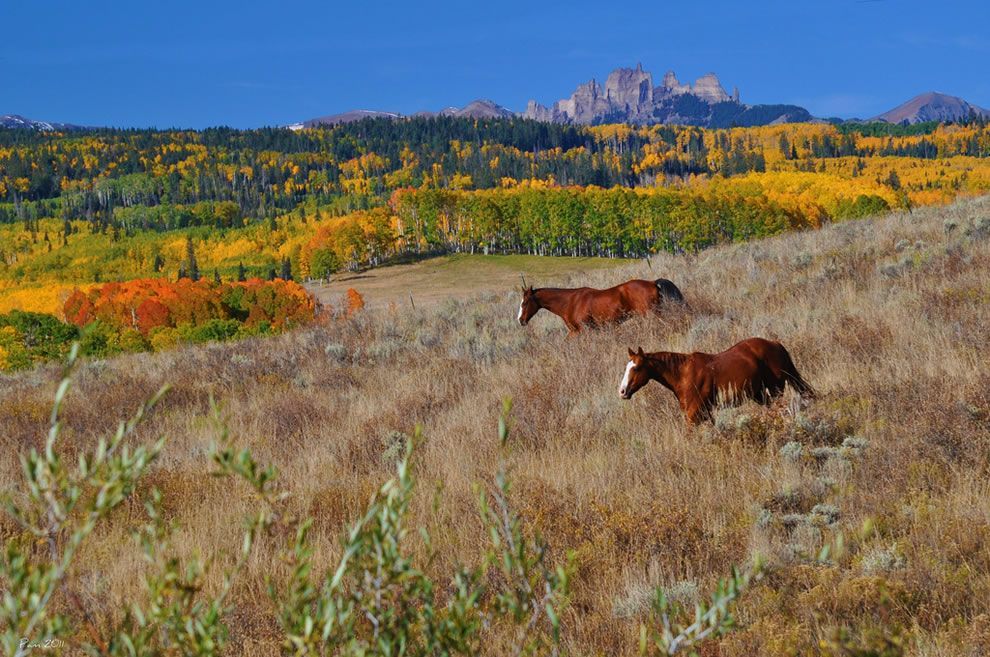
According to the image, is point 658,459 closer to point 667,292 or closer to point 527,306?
point 667,292

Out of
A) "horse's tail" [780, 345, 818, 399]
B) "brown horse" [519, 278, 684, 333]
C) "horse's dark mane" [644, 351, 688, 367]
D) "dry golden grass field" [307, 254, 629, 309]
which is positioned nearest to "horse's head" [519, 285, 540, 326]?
"brown horse" [519, 278, 684, 333]

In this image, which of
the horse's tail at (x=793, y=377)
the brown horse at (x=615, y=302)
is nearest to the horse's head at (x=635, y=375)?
the horse's tail at (x=793, y=377)

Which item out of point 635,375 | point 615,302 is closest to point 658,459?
point 635,375

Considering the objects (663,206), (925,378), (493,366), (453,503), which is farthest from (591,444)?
(663,206)

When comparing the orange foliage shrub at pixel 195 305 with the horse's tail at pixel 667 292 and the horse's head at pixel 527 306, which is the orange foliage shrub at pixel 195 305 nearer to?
the horse's head at pixel 527 306

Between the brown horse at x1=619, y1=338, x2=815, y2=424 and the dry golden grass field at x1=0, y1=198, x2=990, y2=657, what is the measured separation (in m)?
0.26

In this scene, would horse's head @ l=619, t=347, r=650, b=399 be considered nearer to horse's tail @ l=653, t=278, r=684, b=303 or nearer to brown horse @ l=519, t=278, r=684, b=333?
brown horse @ l=519, t=278, r=684, b=333

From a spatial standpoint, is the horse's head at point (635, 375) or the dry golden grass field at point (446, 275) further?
the dry golden grass field at point (446, 275)

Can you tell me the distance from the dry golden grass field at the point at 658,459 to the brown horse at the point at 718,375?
0.26 m

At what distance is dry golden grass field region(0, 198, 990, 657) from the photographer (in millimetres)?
3900

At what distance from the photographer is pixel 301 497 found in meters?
5.99

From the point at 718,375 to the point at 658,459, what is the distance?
65.9 inches

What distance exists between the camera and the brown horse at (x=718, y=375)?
7.38 m

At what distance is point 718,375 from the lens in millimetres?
7453
